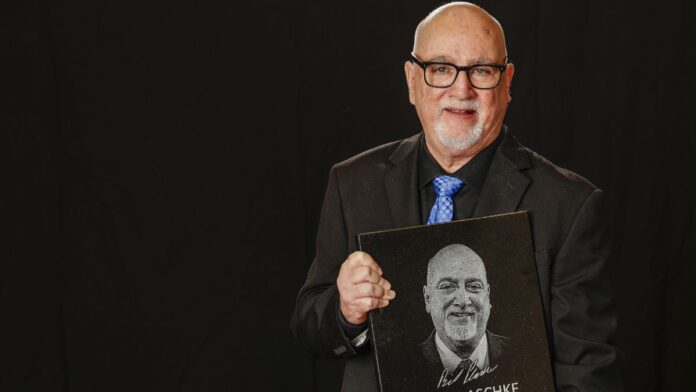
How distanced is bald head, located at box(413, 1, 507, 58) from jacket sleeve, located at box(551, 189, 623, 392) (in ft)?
1.17

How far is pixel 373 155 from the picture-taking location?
6.85 ft

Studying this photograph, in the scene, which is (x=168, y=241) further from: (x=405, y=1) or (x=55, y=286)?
(x=405, y=1)

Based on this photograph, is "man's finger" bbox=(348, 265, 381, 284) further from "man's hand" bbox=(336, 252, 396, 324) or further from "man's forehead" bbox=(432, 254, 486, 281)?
"man's forehead" bbox=(432, 254, 486, 281)

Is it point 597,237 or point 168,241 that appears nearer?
point 597,237

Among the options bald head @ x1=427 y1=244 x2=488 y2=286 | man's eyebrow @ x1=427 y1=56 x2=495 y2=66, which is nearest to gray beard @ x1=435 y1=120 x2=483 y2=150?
man's eyebrow @ x1=427 y1=56 x2=495 y2=66

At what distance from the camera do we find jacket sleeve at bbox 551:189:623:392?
1858 millimetres

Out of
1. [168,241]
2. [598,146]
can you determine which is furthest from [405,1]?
[168,241]

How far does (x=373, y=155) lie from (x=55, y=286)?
1.29 meters

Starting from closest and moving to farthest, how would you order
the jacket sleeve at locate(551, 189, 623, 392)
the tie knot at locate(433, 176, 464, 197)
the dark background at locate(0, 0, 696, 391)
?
1. the jacket sleeve at locate(551, 189, 623, 392)
2. the tie knot at locate(433, 176, 464, 197)
3. the dark background at locate(0, 0, 696, 391)

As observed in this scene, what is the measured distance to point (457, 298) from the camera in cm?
178

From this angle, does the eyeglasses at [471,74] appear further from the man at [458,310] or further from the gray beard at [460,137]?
the man at [458,310]

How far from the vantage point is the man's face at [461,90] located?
1.87 meters

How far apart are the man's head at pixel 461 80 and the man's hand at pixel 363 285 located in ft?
1.00
